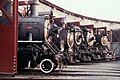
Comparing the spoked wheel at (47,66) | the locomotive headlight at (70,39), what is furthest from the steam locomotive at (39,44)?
the locomotive headlight at (70,39)

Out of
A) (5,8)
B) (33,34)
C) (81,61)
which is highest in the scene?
(5,8)

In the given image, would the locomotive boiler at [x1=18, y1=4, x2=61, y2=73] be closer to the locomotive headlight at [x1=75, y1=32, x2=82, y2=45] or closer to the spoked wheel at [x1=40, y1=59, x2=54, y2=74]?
the spoked wheel at [x1=40, y1=59, x2=54, y2=74]

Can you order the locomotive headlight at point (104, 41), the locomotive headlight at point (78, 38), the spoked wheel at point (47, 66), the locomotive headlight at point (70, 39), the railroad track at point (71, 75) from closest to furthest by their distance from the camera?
the railroad track at point (71, 75), the spoked wheel at point (47, 66), the locomotive headlight at point (70, 39), the locomotive headlight at point (78, 38), the locomotive headlight at point (104, 41)

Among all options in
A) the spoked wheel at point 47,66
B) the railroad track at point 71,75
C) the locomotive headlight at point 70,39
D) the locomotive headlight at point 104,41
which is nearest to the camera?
the railroad track at point 71,75

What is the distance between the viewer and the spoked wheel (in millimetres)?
13320

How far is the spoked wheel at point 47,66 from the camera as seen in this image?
1332 cm

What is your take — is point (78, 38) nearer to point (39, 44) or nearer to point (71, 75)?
point (39, 44)

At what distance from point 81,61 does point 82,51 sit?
1232 millimetres

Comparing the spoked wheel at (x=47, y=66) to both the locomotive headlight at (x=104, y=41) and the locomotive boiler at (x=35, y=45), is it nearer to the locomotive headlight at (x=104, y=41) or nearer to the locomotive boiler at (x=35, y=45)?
the locomotive boiler at (x=35, y=45)

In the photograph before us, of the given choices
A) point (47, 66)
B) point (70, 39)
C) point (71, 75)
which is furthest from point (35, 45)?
point (70, 39)

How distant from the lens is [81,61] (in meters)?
22.6

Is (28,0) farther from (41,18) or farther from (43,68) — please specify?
(43,68)

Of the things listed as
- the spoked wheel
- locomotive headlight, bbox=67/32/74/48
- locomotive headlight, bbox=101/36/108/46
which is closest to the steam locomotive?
the spoked wheel

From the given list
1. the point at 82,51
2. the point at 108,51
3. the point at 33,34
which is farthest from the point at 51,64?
the point at 108,51
